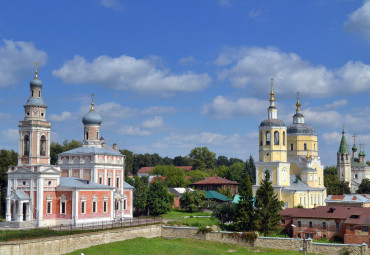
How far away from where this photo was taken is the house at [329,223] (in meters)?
44.1

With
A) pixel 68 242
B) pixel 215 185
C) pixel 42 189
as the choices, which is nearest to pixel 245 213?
pixel 68 242

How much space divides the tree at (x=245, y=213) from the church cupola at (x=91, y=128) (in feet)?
53.1

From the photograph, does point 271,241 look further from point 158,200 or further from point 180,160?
point 180,160

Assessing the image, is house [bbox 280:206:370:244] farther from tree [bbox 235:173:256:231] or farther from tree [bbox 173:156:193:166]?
tree [bbox 173:156:193:166]

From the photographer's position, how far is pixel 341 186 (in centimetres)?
7906

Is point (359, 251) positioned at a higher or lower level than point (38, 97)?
lower

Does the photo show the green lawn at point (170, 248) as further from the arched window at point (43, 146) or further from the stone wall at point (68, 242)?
the arched window at point (43, 146)

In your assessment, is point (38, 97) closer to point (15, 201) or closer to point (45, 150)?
point (45, 150)

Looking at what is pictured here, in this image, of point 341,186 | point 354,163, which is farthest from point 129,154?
point 354,163

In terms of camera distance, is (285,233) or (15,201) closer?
(15,201)

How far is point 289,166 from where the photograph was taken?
62281 millimetres

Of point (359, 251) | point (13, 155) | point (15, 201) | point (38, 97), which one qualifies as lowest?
point (359, 251)

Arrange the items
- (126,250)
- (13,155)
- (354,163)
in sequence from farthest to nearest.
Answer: (354,163) < (13,155) < (126,250)

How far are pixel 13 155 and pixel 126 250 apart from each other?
1028 inches
